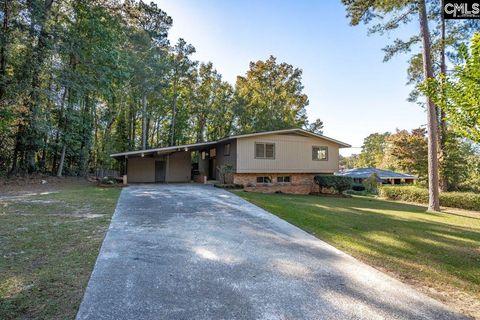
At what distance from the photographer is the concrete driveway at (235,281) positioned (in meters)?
2.58

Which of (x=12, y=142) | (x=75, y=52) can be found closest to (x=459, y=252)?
(x=75, y=52)

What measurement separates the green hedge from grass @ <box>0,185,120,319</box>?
49.2 feet

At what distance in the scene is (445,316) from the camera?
258 cm

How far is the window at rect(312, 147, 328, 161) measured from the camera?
54.4 ft

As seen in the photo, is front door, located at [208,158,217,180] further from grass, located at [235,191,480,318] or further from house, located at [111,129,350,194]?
grass, located at [235,191,480,318]

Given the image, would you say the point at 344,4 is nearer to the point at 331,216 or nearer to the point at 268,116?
the point at 331,216

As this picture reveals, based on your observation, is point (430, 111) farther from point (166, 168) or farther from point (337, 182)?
point (166, 168)

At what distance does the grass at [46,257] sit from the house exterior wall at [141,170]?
34.6ft

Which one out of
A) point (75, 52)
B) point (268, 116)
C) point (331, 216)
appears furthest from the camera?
point (268, 116)

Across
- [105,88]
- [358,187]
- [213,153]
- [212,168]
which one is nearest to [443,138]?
[358,187]

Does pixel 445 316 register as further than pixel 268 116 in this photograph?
No

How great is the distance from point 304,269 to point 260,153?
457 inches

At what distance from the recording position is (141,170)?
1828 cm

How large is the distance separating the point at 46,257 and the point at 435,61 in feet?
63.6
